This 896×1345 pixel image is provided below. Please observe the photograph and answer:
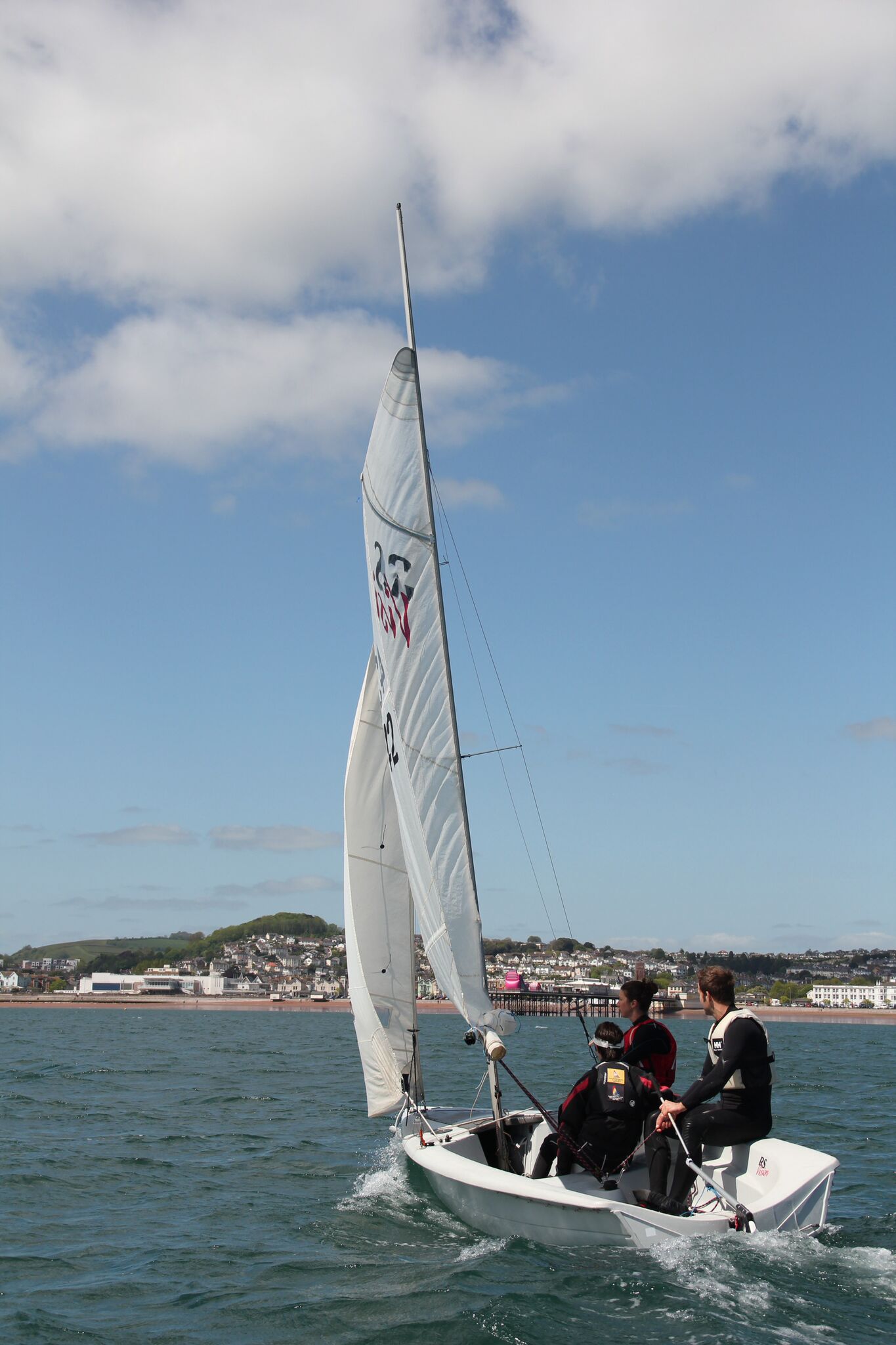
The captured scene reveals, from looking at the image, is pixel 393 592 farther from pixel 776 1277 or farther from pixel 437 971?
pixel 776 1277

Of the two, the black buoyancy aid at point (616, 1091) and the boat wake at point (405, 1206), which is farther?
the boat wake at point (405, 1206)

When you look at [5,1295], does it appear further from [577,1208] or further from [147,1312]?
[577,1208]

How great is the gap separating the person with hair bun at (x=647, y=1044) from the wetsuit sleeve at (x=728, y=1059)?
790 mm

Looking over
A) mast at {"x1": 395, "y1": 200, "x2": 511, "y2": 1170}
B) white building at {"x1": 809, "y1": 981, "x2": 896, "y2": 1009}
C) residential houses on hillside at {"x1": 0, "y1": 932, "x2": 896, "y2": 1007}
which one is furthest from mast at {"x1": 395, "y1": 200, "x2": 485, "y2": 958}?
white building at {"x1": 809, "y1": 981, "x2": 896, "y2": 1009}

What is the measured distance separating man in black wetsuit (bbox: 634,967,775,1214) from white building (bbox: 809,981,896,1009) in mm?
144100

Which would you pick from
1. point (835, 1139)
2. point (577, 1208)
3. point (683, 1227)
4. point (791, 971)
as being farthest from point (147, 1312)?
point (791, 971)

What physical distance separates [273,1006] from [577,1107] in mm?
115433

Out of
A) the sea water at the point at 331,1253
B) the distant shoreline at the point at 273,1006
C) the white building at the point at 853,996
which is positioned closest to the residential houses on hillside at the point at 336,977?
the white building at the point at 853,996

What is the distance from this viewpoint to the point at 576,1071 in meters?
26.3

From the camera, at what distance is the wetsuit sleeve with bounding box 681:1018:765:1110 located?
7.67 m

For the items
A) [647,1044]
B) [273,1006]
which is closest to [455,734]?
[647,1044]

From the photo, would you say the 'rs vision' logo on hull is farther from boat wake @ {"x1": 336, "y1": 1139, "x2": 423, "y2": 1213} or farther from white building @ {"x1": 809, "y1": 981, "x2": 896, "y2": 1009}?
white building @ {"x1": 809, "y1": 981, "x2": 896, "y2": 1009}

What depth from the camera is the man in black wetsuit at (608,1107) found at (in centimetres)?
817

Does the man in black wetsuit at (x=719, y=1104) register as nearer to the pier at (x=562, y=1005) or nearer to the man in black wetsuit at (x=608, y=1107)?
the man in black wetsuit at (x=608, y=1107)
